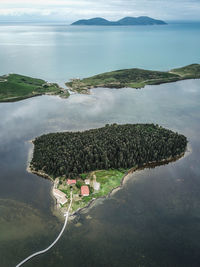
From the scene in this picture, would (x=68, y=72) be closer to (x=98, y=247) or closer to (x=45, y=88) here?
(x=45, y=88)

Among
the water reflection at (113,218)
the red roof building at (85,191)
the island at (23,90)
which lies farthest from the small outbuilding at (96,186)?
the island at (23,90)

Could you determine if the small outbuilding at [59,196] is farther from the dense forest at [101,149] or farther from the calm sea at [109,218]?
the dense forest at [101,149]

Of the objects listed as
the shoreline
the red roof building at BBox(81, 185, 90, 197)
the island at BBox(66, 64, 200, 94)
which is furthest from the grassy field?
the island at BBox(66, 64, 200, 94)

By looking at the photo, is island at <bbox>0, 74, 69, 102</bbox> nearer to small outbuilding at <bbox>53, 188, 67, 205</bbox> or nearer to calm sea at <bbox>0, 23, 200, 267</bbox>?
calm sea at <bbox>0, 23, 200, 267</bbox>

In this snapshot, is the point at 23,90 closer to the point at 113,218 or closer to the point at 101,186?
the point at 101,186

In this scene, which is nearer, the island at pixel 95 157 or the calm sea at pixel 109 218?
the calm sea at pixel 109 218

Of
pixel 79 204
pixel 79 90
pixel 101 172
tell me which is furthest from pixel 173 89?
pixel 79 204

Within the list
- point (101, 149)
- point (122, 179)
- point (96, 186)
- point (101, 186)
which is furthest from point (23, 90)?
point (122, 179)
